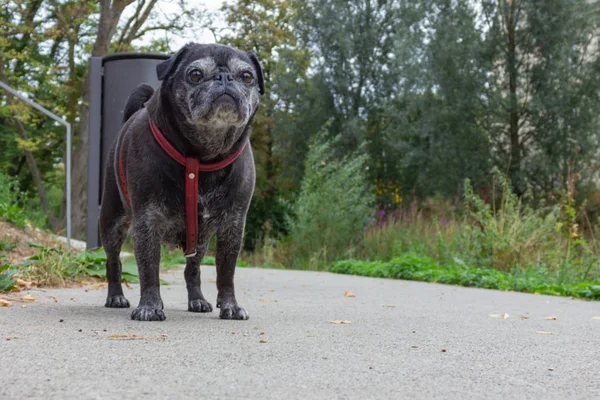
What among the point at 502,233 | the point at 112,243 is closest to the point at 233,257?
the point at 112,243

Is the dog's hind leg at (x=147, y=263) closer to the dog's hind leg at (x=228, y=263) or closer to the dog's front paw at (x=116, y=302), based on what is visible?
the dog's hind leg at (x=228, y=263)

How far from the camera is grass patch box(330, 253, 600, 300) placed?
7.32 m

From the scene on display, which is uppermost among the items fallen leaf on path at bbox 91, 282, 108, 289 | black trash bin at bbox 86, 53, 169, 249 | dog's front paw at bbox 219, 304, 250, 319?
black trash bin at bbox 86, 53, 169, 249

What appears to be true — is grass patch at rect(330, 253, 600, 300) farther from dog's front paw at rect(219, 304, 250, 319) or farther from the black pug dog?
the black pug dog

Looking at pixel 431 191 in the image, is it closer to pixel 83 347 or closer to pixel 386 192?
pixel 386 192

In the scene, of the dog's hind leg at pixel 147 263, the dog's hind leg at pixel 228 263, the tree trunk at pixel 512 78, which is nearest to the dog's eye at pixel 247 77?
the dog's hind leg at pixel 228 263

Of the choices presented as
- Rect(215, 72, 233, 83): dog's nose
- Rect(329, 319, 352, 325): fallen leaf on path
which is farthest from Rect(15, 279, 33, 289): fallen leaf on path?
Rect(215, 72, 233, 83): dog's nose

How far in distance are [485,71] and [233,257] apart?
20.0 metres

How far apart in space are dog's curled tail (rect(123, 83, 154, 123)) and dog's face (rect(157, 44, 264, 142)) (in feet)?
3.58

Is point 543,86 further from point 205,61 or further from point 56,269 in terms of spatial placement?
point 205,61

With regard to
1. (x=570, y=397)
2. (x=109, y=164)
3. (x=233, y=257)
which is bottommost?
(x=570, y=397)

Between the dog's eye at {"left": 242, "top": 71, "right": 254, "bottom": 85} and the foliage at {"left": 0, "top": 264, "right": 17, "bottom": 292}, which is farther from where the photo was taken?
the foliage at {"left": 0, "top": 264, "right": 17, "bottom": 292}

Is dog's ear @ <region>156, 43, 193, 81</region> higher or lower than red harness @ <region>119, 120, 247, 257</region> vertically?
higher

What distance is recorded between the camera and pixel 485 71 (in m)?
22.7
